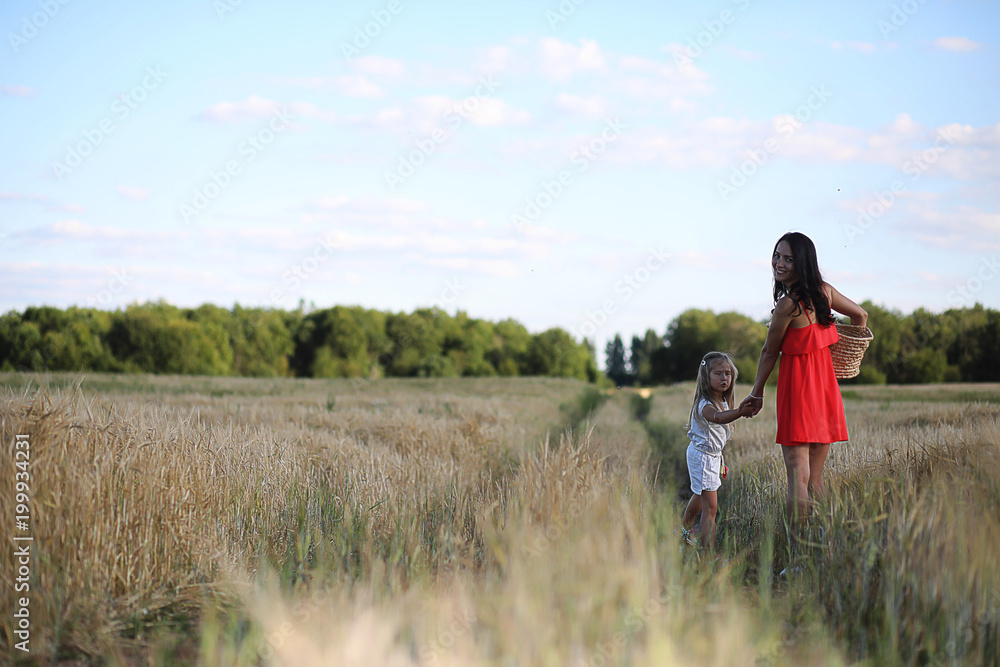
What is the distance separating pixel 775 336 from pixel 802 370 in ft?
1.08

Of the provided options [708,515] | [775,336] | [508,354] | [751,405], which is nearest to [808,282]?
[775,336]

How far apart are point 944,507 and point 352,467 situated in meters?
4.92

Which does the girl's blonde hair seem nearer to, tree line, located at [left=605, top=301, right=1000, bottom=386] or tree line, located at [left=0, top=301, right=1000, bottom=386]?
tree line, located at [left=605, top=301, right=1000, bottom=386]

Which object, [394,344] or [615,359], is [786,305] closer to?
[394,344]

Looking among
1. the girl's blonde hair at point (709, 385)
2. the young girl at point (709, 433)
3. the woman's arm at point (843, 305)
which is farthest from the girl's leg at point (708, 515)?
the woman's arm at point (843, 305)

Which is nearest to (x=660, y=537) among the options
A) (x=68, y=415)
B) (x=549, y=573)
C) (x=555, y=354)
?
(x=549, y=573)

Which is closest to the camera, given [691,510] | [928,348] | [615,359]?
[691,510]

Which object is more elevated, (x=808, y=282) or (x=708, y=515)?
(x=808, y=282)

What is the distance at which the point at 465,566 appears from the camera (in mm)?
4031

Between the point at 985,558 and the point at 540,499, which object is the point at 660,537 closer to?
the point at 540,499

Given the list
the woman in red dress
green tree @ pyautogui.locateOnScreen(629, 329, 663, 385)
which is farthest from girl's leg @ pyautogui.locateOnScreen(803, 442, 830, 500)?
green tree @ pyautogui.locateOnScreen(629, 329, 663, 385)

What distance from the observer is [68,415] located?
14.5 feet

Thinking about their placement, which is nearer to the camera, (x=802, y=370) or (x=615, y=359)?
(x=802, y=370)

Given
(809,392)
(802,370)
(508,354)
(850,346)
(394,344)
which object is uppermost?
(394,344)
